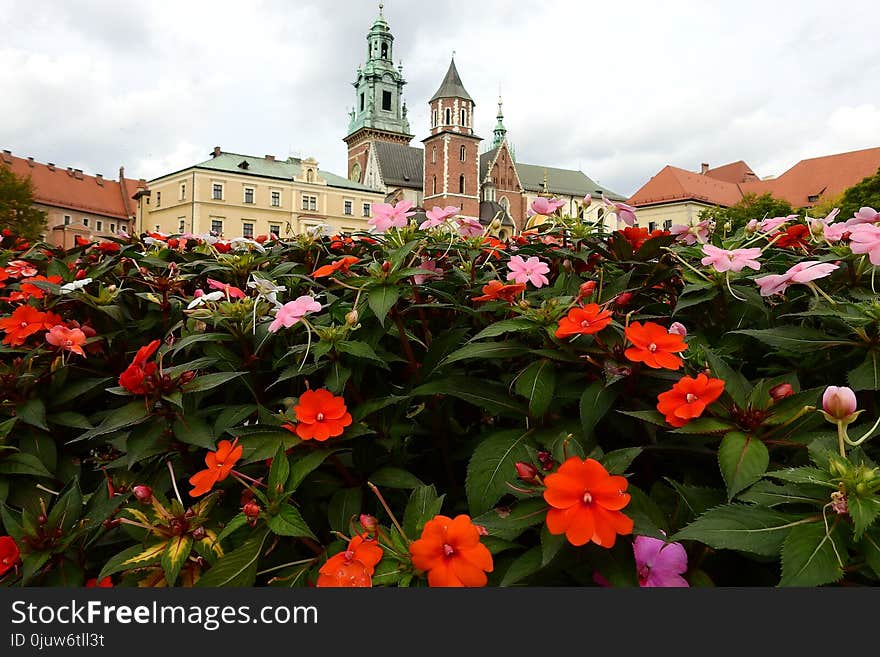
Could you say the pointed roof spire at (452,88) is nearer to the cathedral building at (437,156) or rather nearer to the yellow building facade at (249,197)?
the cathedral building at (437,156)

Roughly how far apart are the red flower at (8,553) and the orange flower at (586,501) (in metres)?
0.93

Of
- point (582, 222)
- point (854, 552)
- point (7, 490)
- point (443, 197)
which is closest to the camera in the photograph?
point (854, 552)

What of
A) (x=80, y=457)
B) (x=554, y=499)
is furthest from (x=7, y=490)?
(x=554, y=499)

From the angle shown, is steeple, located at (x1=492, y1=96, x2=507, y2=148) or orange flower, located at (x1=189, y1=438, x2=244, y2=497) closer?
orange flower, located at (x1=189, y1=438, x2=244, y2=497)

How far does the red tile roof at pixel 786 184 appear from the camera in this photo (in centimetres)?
3784

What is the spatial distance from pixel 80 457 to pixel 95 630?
706 millimetres

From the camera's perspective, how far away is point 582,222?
5.57ft

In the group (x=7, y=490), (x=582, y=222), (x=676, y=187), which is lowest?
(x=7, y=490)

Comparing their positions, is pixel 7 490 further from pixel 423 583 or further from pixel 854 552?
pixel 854 552

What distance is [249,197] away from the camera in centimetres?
3859

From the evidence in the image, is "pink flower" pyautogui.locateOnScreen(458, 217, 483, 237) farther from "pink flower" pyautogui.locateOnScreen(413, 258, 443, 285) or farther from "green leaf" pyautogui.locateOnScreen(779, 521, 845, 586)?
"green leaf" pyautogui.locateOnScreen(779, 521, 845, 586)

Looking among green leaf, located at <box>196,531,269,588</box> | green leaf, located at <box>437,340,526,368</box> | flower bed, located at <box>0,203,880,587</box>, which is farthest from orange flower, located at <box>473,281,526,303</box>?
green leaf, located at <box>196,531,269,588</box>

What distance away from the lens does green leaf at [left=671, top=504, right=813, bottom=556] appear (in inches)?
26.5

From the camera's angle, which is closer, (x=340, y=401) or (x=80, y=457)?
(x=340, y=401)
